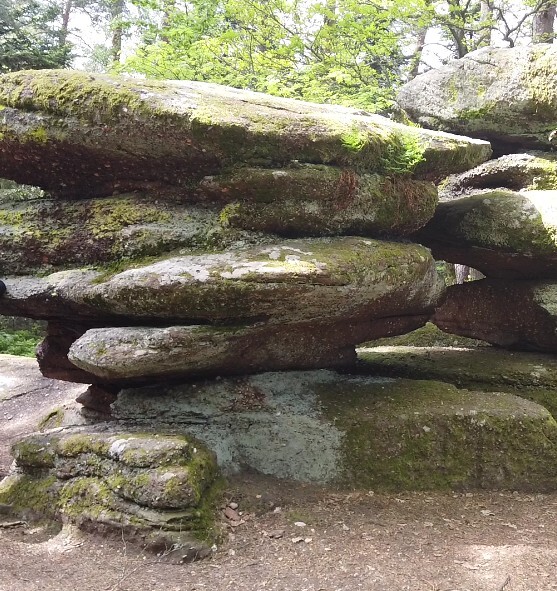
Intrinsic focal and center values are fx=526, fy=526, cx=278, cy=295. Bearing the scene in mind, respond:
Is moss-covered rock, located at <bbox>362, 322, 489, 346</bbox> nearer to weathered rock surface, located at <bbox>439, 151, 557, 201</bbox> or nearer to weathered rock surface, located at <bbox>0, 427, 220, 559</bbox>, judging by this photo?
weathered rock surface, located at <bbox>439, 151, 557, 201</bbox>

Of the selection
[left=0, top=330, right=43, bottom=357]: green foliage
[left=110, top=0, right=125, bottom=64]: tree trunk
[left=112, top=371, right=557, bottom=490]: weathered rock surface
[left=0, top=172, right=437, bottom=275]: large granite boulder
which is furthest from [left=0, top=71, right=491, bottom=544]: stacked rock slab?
[left=110, top=0, right=125, bottom=64]: tree trunk

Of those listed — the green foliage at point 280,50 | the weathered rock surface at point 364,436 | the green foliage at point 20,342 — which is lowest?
the green foliage at point 20,342

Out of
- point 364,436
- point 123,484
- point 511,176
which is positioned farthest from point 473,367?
point 123,484

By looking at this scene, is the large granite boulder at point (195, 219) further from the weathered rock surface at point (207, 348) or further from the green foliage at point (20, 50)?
the green foliage at point (20, 50)

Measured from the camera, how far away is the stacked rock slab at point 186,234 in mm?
5801

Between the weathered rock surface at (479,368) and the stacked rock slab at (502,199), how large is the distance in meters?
0.57

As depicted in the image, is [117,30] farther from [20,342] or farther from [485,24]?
[485,24]

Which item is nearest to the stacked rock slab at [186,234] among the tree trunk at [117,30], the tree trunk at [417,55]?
the tree trunk at [417,55]

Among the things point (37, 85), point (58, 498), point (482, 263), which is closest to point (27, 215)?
point (37, 85)

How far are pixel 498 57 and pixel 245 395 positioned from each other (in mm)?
7487

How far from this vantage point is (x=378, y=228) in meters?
7.21

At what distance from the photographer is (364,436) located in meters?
6.42

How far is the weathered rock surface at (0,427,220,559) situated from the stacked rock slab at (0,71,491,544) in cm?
4

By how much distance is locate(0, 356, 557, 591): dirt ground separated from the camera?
4.55 m
